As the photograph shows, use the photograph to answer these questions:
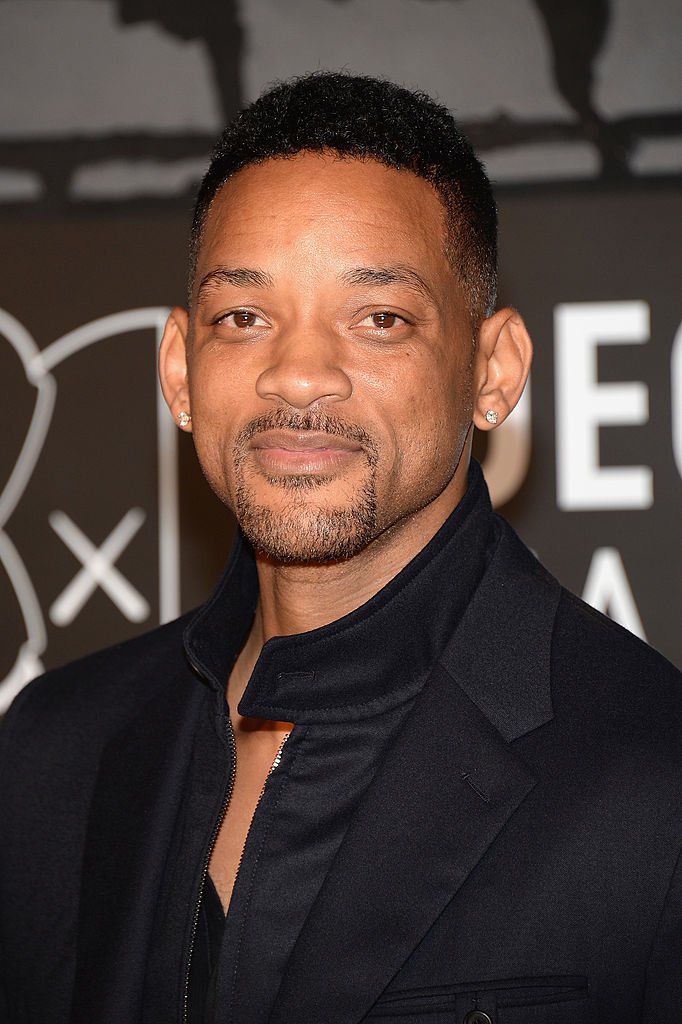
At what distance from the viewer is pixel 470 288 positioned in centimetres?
136

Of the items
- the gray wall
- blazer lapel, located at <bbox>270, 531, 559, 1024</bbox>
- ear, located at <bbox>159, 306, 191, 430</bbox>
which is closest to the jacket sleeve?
blazer lapel, located at <bbox>270, 531, 559, 1024</bbox>

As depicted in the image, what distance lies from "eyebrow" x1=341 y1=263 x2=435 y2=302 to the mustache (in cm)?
15

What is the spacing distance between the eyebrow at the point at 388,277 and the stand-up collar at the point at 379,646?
24 centimetres

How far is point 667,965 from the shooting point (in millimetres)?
1041

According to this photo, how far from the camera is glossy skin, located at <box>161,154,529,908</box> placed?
1.21m

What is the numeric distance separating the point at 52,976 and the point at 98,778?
231 mm

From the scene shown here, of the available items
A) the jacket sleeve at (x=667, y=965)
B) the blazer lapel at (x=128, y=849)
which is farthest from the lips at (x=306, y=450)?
the jacket sleeve at (x=667, y=965)

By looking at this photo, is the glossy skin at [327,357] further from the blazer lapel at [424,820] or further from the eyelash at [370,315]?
the blazer lapel at [424,820]

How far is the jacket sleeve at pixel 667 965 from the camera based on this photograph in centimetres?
104

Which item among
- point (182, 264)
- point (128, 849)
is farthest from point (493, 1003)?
point (182, 264)

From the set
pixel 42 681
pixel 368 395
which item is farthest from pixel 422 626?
pixel 42 681

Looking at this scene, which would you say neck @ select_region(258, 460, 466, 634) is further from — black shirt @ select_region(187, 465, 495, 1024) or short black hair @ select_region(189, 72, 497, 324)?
short black hair @ select_region(189, 72, 497, 324)

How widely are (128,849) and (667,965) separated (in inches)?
23.7

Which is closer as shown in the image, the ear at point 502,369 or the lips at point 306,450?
the lips at point 306,450
